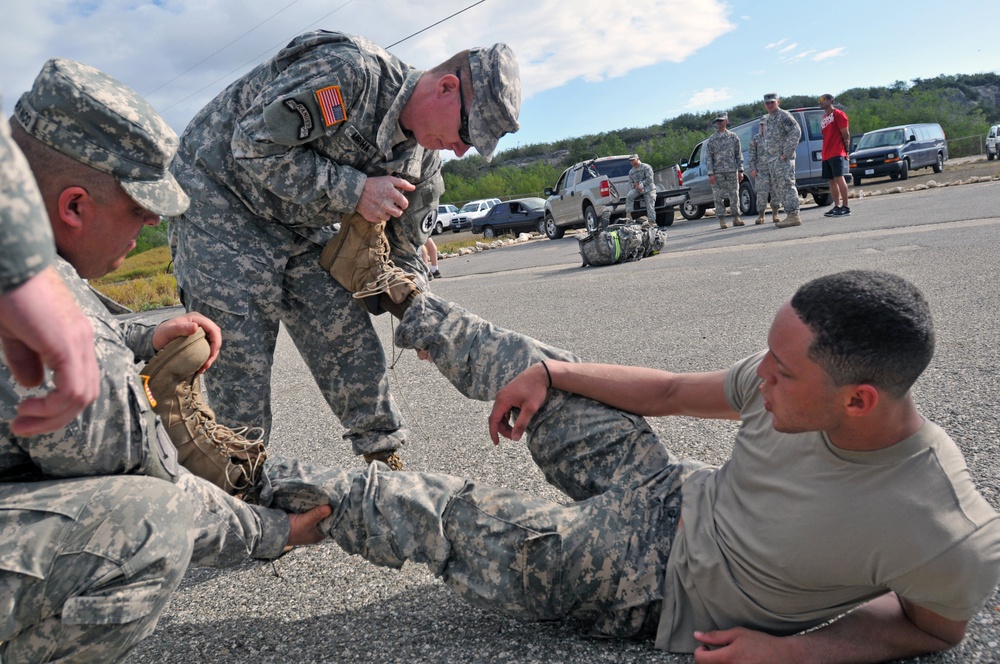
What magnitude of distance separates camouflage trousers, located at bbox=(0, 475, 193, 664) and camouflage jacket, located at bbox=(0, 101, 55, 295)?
858 millimetres

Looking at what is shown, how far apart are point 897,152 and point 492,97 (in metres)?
22.2

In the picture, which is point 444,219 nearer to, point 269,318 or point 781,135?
point 781,135

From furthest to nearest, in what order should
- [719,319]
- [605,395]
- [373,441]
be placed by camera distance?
[719,319] < [373,441] < [605,395]

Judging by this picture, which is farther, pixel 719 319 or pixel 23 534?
pixel 719 319

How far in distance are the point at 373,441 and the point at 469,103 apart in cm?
144

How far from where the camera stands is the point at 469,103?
2.77m

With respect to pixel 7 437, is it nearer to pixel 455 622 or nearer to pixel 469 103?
pixel 455 622

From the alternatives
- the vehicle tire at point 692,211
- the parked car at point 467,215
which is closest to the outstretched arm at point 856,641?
the vehicle tire at point 692,211

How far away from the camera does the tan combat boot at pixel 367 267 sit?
272cm

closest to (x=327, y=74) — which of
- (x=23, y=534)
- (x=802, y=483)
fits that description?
(x=23, y=534)

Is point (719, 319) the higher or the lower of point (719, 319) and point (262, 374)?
the lower

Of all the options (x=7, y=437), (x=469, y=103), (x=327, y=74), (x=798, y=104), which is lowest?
(x=7, y=437)

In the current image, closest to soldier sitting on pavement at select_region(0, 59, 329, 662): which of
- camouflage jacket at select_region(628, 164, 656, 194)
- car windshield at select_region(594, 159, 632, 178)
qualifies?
camouflage jacket at select_region(628, 164, 656, 194)

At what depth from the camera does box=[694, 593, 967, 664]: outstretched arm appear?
1646 mm
